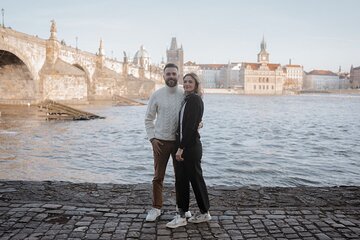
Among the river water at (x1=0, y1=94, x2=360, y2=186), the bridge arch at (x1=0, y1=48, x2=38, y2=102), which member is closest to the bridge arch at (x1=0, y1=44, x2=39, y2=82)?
the bridge arch at (x1=0, y1=48, x2=38, y2=102)

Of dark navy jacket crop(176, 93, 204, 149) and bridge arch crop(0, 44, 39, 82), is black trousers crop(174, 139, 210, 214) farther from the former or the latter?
bridge arch crop(0, 44, 39, 82)

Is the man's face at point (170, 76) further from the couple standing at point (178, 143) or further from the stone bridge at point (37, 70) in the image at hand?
the stone bridge at point (37, 70)

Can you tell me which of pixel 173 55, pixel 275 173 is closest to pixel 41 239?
pixel 275 173

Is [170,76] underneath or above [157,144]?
above

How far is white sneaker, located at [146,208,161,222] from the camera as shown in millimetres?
4961

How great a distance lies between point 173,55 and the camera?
6250 inches

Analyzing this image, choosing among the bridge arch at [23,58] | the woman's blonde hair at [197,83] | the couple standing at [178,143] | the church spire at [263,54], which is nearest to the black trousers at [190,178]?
the couple standing at [178,143]

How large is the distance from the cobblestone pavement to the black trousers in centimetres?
28

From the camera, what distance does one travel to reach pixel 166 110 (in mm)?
5008

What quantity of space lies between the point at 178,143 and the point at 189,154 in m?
0.22

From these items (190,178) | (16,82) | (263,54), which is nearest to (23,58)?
(16,82)

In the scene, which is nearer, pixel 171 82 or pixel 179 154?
pixel 179 154

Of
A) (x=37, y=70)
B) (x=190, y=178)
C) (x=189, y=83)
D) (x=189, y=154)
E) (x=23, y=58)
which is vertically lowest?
(x=190, y=178)

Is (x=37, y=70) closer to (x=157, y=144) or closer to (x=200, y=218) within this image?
(x=157, y=144)
